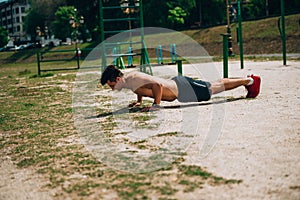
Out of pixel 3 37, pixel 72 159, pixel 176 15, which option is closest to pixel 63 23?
pixel 3 37

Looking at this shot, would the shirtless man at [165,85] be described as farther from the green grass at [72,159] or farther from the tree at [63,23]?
the tree at [63,23]

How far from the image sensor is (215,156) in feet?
13.3

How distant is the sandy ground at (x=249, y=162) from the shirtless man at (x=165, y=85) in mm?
972

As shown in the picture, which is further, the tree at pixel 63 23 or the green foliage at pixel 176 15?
the tree at pixel 63 23

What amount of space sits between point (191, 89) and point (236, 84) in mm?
839

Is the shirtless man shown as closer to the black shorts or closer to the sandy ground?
the black shorts

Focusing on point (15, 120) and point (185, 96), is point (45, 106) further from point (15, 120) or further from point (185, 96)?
point (185, 96)

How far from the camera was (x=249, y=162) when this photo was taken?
3.77 meters

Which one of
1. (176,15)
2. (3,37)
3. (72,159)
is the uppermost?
(3,37)

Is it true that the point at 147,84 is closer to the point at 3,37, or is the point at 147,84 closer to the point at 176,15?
the point at 176,15

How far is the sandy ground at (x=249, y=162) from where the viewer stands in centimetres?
311

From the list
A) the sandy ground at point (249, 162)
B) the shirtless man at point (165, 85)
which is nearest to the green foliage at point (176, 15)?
the shirtless man at point (165, 85)

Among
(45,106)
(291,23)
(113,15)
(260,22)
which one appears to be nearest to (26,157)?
(45,106)

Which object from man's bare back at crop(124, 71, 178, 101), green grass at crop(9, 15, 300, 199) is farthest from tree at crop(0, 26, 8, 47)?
man's bare back at crop(124, 71, 178, 101)
